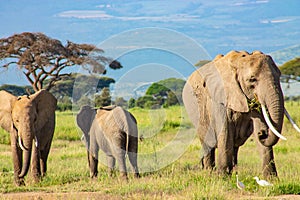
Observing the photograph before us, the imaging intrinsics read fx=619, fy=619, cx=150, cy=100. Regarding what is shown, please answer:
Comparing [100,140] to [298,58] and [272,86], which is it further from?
[298,58]

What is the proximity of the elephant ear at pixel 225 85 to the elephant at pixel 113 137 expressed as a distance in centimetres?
171

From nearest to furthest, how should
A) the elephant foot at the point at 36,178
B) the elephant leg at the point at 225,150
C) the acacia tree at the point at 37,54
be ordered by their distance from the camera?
the elephant leg at the point at 225,150 < the elephant foot at the point at 36,178 < the acacia tree at the point at 37,54

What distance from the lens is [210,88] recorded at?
29.2 feet

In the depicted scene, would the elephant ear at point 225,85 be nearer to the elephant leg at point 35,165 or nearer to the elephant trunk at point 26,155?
the elephant trunk at point 26,155

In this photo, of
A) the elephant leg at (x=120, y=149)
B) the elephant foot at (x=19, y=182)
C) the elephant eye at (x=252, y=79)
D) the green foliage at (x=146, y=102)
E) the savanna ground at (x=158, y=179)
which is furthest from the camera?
the green foliage at (x=146, y=102)

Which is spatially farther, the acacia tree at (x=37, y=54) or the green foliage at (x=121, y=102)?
the acacia tree at (x=37, y=54)

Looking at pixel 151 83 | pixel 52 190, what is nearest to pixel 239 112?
pixel 151 83

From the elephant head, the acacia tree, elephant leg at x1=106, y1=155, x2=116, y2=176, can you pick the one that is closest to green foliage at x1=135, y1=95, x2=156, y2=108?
elephant leg at x1=106, y1=155, x2=116, y2=176

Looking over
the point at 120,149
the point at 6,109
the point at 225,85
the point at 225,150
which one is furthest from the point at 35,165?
the point at 225,85

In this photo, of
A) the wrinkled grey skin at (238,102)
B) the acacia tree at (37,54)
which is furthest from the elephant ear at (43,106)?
the acacia tree at (37,54)

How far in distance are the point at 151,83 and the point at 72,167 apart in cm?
297

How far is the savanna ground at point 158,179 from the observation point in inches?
304

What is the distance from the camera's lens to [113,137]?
1025 cm

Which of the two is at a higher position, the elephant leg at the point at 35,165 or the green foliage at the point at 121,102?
the green foliage at the point at 121,102
